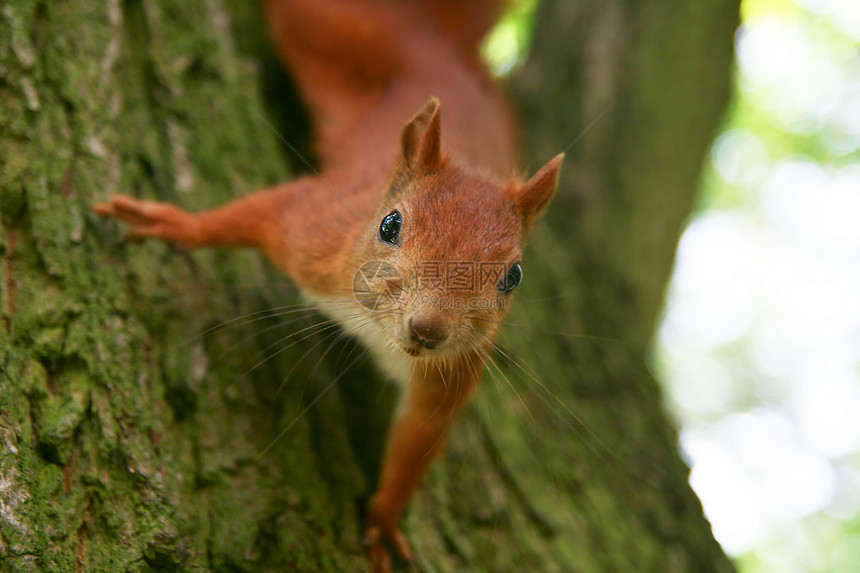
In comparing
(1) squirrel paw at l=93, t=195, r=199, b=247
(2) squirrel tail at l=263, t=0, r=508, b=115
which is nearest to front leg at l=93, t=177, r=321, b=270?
(1) squirrel paw at l=93, t=195, r=199, b=247

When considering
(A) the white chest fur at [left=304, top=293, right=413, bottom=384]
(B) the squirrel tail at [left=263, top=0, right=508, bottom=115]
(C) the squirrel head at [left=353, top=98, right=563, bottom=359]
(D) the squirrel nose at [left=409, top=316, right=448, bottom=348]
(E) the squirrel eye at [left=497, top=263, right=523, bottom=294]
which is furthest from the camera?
(B) the squirrel tail at [left=263, top=0, right=508, bottom=115]

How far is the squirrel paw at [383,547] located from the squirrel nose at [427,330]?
3.06 feet

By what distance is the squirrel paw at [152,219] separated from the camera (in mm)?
2496

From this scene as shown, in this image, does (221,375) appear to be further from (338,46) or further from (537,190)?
(338,46)

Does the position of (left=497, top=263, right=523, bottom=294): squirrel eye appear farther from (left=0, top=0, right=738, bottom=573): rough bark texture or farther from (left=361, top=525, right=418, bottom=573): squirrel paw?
(left=361, top=525, right=418, bottom=573): squirrel paw

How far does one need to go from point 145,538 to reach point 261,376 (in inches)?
A: 31.1

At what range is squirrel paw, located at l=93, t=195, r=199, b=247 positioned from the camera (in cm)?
250

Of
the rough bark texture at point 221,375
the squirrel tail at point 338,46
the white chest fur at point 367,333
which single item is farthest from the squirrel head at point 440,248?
the squirrel tail at point 338,46

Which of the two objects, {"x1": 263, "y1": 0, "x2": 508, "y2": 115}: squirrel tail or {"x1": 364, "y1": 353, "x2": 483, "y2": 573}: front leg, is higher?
{"x1": 263, "y1": 0, "x2": 508, "y2": 115}: squirrel tail

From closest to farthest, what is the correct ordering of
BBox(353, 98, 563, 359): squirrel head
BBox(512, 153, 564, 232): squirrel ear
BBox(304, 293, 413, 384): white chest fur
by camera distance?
BBox(353, 98, 563, 359): squirrel head < BBox(512, 153, 564, 232): squirrel ear < BBox(304, 293, 413, 384): white chest fur

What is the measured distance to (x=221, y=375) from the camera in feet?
8.00

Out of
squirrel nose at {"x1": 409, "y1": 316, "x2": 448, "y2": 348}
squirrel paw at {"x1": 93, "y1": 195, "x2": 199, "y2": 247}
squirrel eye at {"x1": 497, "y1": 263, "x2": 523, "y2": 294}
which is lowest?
squirrel nose at {"x1": 409, "y1": 316, "x2": 448, "y2": 348}

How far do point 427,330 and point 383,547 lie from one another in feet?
3.45

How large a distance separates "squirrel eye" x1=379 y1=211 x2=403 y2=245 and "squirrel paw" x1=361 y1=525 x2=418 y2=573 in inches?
43.8
